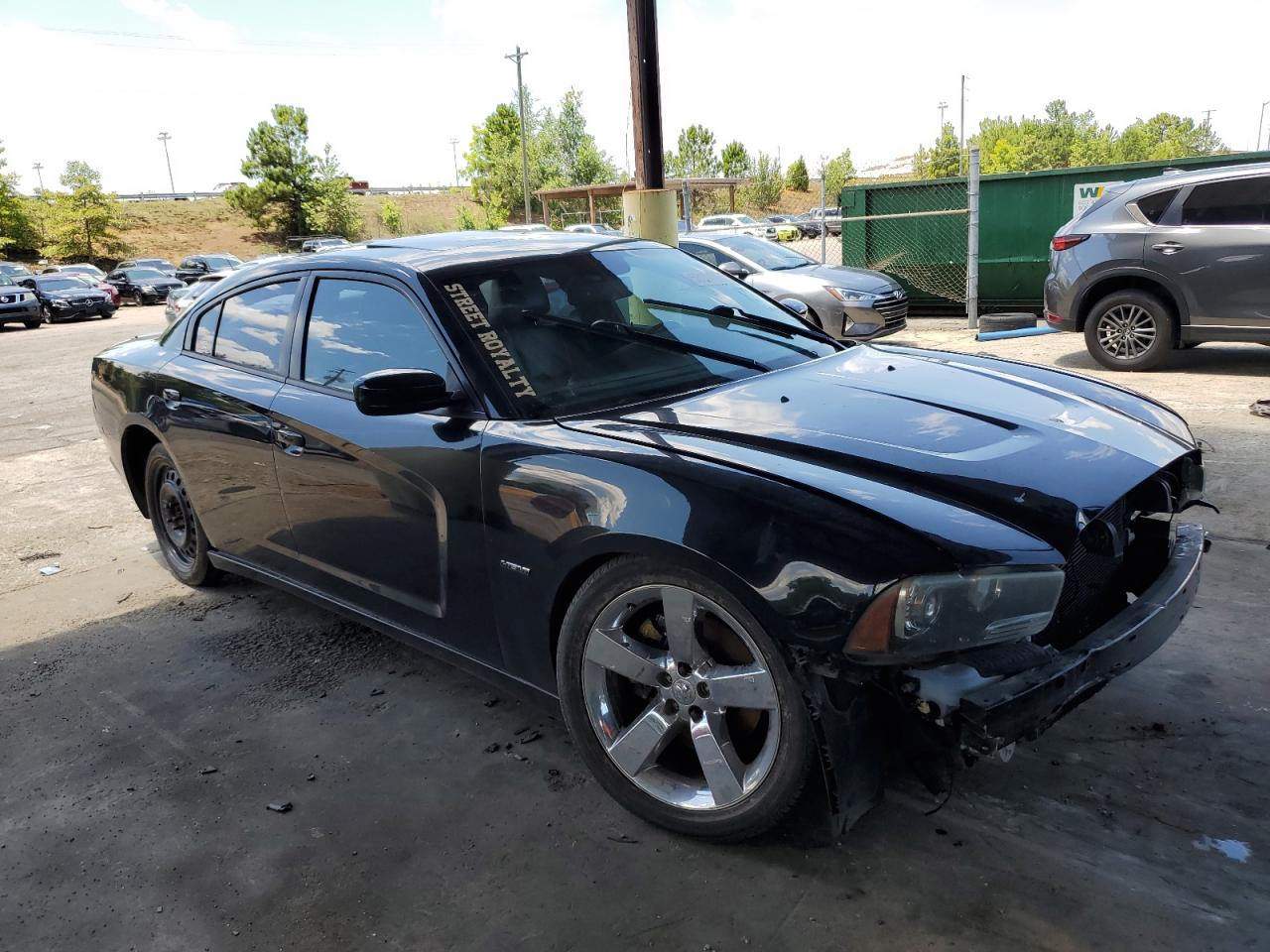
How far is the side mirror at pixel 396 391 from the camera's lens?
2.92m

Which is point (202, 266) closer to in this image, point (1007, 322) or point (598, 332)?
point (1007, 322)

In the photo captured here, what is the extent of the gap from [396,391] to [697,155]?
7386 centimetres

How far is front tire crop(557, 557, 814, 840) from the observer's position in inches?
93.1

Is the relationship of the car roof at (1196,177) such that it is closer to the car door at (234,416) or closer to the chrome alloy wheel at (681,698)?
the car door at (234,416)

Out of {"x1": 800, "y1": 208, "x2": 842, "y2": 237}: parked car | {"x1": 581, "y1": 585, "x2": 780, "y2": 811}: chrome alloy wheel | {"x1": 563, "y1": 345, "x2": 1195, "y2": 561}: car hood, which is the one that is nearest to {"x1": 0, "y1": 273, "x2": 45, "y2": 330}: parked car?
{"x1": 800, "y1": 208, "x2": 842, "y2": 237}: parked car

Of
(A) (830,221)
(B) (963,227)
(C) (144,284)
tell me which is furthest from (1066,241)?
(C) (144,284)

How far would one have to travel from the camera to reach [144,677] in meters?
4.00

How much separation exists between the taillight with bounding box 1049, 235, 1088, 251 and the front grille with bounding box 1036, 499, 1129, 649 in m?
7.02

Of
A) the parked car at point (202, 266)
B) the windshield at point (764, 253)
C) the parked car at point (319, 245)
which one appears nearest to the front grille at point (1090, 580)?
the parked car at point (319, 245)

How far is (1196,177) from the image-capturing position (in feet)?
27.5

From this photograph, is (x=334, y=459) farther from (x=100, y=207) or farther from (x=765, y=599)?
(x=100, y=207)

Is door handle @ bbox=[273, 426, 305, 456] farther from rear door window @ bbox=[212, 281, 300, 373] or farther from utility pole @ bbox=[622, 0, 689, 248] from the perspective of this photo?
utility pole @ bbox=[622, 0, 689, 248]

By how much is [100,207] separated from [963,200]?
56949 mm

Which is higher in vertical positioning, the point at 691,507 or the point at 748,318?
the point at 748,318
